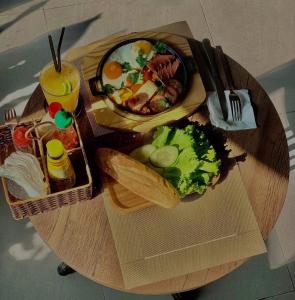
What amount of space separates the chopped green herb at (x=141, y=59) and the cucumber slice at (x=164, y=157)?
0.29 meters

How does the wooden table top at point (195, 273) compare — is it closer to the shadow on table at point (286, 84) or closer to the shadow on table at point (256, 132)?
the shadow on table at point (256, 132)

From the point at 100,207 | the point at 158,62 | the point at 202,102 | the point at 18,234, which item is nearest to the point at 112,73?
the point at 158,62

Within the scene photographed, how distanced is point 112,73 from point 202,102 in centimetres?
29

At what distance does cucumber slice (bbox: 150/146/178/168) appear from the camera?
1496mm

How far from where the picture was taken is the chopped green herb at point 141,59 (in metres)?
1.60

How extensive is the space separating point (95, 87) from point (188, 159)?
0.37 metres

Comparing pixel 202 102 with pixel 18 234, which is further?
pixel 18 234

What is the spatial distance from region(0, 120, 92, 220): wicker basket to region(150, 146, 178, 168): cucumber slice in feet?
0.67

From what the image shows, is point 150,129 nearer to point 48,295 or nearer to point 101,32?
point 48,295

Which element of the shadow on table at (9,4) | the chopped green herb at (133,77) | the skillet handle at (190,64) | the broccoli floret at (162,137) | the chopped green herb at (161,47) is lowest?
the broccoli floret at (162,137)

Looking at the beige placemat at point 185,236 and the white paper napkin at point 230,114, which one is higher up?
the white paper napkin at point 230,114

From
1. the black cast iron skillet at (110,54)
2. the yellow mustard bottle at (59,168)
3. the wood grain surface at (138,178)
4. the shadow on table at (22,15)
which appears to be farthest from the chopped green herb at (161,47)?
the shadow on table at (22,15)

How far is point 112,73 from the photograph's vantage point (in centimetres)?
158

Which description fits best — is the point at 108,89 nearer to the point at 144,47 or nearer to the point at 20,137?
the point at 144,47
